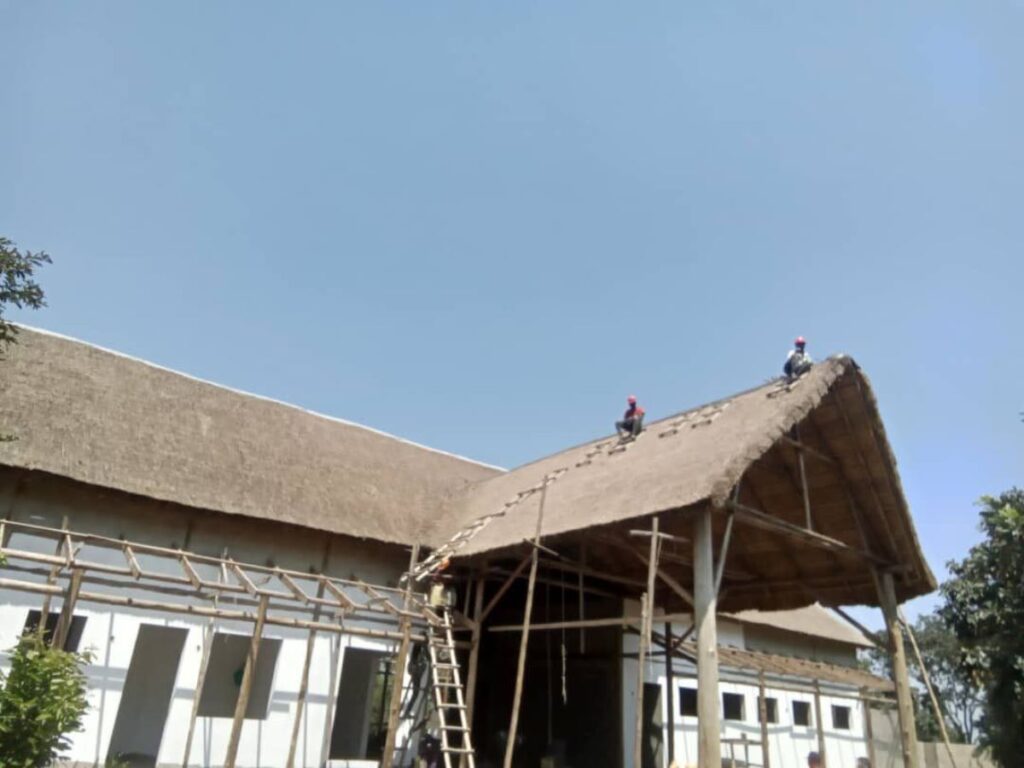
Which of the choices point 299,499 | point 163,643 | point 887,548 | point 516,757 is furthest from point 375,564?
point 887,548

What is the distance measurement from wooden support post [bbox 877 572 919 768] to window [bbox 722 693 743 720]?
7.43 m

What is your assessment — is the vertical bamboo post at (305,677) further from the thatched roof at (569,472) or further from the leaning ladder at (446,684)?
the leaning ladder at (446,684)

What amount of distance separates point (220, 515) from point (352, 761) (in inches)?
182

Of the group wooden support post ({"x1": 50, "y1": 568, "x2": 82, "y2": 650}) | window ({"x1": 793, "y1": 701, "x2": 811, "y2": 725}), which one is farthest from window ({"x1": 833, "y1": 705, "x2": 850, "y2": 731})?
wooden support post ({"x1": 50, "y1": 568, "x2": 82, "y2": 650})

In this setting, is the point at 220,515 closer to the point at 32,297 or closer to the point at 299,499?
the point at 299,499

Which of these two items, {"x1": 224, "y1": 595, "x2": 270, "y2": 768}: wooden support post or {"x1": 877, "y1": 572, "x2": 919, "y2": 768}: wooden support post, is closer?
{"x1": 224, "y1": 595, "x2": 270, "y2": 768}: wooden support post

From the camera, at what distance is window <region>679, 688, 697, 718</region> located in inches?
661

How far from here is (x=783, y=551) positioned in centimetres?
1223

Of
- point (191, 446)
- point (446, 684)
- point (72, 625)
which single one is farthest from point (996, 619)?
point (72, 625)

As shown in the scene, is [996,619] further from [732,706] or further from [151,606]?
[151,606]

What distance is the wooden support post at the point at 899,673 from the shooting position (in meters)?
10.4

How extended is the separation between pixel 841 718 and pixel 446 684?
16.0 m

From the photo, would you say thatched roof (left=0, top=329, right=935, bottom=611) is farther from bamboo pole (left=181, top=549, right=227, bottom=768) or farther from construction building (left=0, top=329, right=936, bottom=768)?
bamboo pole (left=181, top=549, right=227, bottom=768)

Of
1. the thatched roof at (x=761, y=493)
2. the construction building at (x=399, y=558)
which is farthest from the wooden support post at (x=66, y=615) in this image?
the thatched roof at (x=761, y=493)
